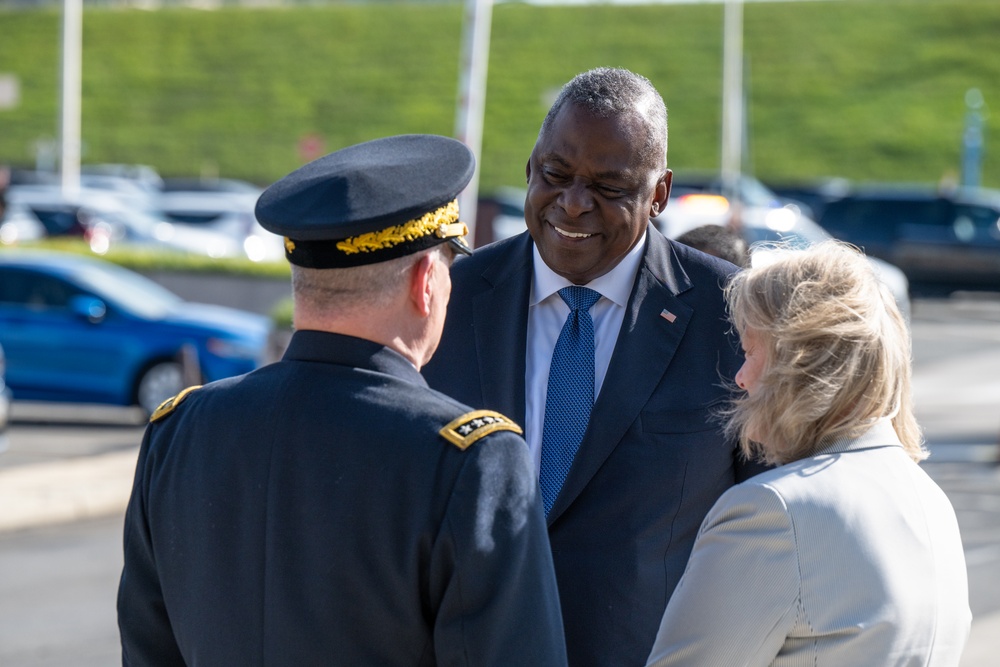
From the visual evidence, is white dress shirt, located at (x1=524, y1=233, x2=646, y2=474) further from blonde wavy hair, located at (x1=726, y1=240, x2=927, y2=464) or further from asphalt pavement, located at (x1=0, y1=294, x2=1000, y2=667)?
asphalt pavement, located at (x1=0, y1=294, x2=1000, y2=667)

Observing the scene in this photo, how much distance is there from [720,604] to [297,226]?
907mm

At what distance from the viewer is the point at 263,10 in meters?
56.3

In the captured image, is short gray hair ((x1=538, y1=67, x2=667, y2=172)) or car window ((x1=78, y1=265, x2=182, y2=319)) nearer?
short gray hair ((x1=538, y1=67, x2=667, y2=172))

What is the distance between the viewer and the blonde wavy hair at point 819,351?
2.19 m

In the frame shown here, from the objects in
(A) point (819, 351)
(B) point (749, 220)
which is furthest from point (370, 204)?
(B) point (749, 220)

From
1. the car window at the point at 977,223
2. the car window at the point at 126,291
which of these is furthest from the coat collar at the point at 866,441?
the car window at the point at 977,223

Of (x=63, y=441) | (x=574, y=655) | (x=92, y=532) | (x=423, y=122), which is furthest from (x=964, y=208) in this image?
(x=423, y=122)

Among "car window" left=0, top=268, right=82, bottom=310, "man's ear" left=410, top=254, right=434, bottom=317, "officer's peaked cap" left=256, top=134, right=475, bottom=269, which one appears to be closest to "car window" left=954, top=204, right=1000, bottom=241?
"car window" left=0, top=268, right=82, bottom=310

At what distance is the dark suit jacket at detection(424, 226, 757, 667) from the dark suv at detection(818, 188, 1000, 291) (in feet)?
68.6

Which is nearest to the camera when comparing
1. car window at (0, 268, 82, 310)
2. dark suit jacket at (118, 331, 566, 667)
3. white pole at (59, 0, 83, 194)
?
dark suit jacket at (118, 331, 566, 667)

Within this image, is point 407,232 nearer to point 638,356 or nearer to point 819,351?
point 819,351

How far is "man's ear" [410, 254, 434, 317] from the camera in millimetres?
2061

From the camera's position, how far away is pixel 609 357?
2826mm

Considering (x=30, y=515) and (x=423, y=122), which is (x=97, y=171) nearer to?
(x=423, y=122)
